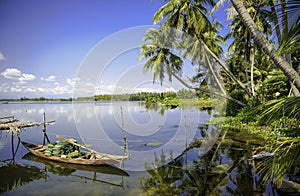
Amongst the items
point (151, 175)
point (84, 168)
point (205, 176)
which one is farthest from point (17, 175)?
point (205, 176)

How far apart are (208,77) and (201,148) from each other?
27.7ft

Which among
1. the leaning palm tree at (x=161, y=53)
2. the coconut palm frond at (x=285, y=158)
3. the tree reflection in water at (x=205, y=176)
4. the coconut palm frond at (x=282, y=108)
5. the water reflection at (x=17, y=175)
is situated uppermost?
the leaning palm tree at (x=161, y=53)

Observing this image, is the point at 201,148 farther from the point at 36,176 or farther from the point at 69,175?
the point at 36,176

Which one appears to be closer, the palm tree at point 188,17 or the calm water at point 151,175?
the calm water at point 151,175

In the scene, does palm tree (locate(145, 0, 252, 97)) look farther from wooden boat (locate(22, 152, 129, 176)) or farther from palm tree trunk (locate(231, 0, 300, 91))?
palm tree trunk (locate(231, 0, 300, 91))

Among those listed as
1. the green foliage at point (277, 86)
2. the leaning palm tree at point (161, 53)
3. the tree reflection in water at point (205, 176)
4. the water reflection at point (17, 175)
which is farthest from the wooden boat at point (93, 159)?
the green foliage at point (277, 86)

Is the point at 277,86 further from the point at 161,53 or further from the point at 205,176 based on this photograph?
the point at 205,176

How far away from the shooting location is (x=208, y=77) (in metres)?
17.6

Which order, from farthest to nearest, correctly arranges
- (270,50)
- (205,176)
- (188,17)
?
(188,17)
(205,176)
(270,50)

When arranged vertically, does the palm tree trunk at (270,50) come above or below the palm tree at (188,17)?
below

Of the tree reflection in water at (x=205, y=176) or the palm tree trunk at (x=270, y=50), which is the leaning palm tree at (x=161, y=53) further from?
the palm tree trunk at (x=270, y=50)

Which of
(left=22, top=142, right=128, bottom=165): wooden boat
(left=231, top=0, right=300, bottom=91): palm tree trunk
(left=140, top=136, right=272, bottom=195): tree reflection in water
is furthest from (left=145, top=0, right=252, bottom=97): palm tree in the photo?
(left=231, top=0, right=300, bottom=91): palm tree trunk

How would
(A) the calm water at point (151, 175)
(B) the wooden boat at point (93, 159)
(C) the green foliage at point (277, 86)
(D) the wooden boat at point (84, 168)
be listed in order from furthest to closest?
(C) the green foliage at point (277, 86) → (B) the wooden boat at point (93, 159) → (D) the wooden boat at point (84, 168) → (A) the calm water at point (151, 175)

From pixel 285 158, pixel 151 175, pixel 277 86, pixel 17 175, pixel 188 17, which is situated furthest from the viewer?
pixel 277 86
